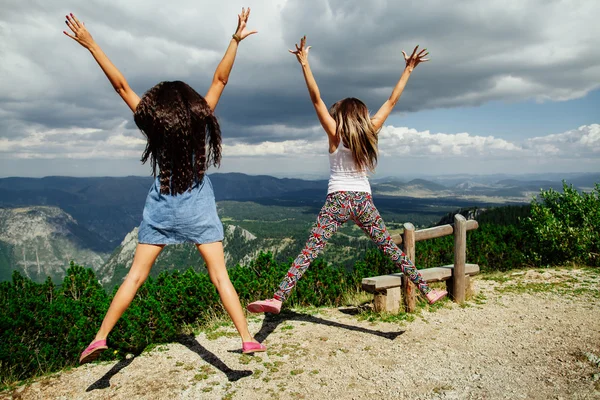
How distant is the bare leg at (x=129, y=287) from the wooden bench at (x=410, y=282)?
10.9 feet

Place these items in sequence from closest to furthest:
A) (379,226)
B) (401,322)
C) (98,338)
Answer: (98,338)
(379,226)
(401,322)

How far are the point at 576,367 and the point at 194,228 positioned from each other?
13.4ft

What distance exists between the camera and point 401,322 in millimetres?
5379

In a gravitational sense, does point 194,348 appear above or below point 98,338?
below

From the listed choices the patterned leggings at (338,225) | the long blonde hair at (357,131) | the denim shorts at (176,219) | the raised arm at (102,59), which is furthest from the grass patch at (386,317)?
the raised arm at (102,59)

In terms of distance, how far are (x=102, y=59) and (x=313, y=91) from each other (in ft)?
6.42

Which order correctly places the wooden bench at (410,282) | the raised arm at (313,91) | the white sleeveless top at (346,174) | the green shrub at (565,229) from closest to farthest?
1. the raised arm at (313,91)
2. the white sleeveless top at (346,174)
3. the wooden bench at (410,282)
4. the green shrub at (565,229)

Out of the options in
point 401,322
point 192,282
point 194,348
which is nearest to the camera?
point 194,348

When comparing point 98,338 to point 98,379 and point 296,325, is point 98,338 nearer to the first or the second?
point 98,379

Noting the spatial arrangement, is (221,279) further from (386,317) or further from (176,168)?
(386,317)

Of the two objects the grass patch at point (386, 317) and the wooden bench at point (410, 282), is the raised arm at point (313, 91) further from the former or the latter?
the grass patch at point (386, 317)

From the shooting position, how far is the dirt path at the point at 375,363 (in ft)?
11.8

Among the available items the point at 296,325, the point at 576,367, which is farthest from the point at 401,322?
the point at 576,367

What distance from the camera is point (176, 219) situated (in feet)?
10.9
